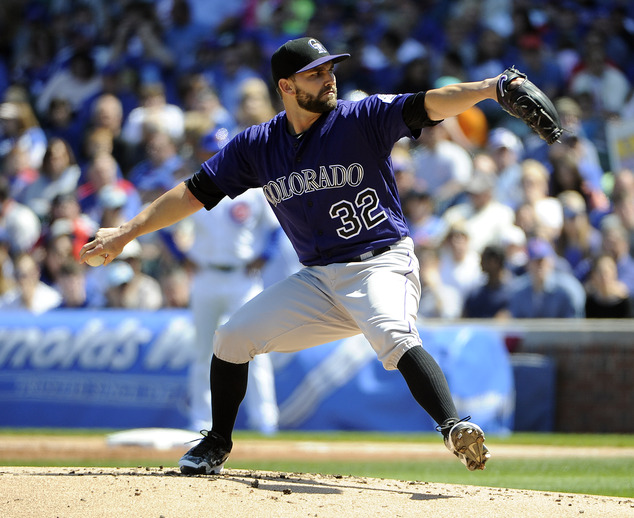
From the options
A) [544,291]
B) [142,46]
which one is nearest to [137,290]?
[544,291]

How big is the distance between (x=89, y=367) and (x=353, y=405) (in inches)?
103

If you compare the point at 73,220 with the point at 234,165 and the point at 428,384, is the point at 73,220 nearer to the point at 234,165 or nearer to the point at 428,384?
the point at 234,165

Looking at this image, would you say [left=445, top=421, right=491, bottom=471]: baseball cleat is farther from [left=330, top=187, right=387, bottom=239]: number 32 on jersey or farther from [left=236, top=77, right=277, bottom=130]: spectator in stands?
[left=236, top=77, right=277, bottom=130]: spectator in stands

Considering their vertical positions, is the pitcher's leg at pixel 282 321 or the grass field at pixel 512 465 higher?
the pitcher's leg at pixel 282 321

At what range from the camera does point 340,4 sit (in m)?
16.4

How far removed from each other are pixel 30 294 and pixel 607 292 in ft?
19.4

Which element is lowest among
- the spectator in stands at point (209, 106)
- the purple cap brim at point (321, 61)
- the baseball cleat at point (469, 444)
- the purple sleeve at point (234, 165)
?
the baseball cleat at point (469, 444)

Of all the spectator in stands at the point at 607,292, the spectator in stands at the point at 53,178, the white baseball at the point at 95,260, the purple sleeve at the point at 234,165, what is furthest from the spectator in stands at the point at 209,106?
the white baseball at the point at 95,260

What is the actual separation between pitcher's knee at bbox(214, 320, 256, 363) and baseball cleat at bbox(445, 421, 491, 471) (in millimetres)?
1122

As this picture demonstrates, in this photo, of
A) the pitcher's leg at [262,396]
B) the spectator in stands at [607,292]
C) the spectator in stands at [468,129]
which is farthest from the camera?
the spectator in stands at [468,129]

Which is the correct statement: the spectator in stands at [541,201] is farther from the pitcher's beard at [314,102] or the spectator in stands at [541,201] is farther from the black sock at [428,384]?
the black sock at [428,384]

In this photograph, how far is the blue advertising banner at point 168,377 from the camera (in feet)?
32.5

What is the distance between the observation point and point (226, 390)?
529cm

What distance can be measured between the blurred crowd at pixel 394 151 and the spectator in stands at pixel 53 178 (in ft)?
0.07
